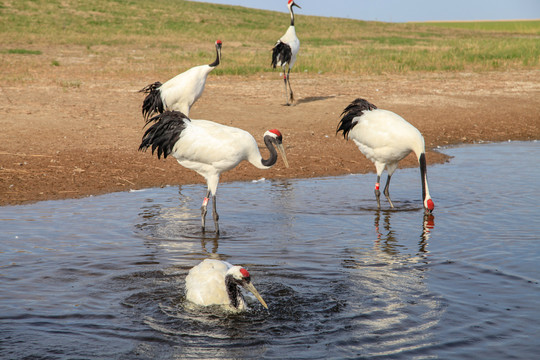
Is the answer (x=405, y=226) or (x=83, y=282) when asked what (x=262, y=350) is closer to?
(x=83, y=282)

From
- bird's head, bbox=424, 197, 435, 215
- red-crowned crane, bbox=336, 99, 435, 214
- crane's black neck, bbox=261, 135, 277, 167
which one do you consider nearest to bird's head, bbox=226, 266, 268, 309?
crane's black neck, bbox=261, 135, 277, 167

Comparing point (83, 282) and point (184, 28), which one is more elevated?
point (184, 28)

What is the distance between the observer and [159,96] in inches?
485

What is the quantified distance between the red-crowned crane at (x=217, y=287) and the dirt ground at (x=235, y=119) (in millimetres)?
4588

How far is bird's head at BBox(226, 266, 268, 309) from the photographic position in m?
5.71

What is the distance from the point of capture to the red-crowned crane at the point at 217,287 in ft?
19.2

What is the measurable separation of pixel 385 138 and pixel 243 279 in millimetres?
4642

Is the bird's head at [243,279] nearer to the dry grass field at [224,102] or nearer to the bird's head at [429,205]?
the bird's head at [429,205]

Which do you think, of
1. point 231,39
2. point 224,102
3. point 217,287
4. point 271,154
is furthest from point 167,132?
point 231,39

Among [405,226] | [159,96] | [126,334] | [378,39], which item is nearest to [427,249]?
[405,226]

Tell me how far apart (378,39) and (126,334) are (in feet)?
152

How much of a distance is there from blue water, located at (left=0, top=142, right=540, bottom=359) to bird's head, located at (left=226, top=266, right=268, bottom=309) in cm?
Answer: 21

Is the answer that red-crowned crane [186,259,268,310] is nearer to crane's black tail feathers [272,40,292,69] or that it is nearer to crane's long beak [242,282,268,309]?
crane's long beak [242,282,268,309]

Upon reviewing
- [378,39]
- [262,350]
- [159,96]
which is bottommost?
[262,350]
